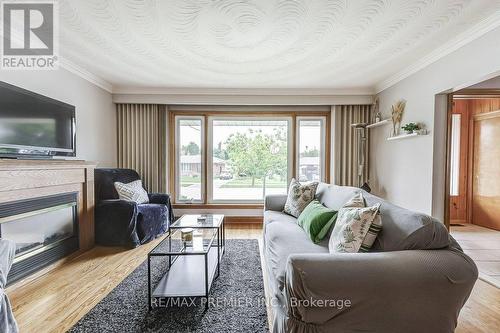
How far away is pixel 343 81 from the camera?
3691 millimetres

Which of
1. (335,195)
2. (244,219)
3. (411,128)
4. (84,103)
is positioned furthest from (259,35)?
(244,219)

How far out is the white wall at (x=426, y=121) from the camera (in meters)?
2.22

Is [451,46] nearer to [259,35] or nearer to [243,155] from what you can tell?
[259,35]

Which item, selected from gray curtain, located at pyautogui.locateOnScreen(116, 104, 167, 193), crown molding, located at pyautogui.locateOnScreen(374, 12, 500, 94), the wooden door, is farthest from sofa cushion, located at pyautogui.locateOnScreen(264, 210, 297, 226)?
the wooden door

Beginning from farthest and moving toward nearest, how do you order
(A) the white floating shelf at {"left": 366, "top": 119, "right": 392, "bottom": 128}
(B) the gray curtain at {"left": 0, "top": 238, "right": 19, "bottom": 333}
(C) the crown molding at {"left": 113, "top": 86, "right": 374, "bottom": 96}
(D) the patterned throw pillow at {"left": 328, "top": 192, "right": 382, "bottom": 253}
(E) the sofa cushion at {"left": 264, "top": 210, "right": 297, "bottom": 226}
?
1. (C) the crown molding at {"left": 113, "top": 86, "right": 374, "bottom": 96}
2. (A) the white floating shelf at {"left": 366, "top": 119, "right": 392, "bottom": 128}
3. (E) the sofa cushion at {"left": 264, "top": 210, "right": 297, "bottom": 226}
4. (D) the patterned throw pillow at {"left": 328, "top": 192, "right": 382, "bottom": 253}
5. (B) the gray curtain at {"left": 0, "top": 238, "right": 19, "bottom": 333}

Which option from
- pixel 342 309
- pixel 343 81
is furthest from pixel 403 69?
pixel 342 309

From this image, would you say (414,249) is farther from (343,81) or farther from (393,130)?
(343,81)

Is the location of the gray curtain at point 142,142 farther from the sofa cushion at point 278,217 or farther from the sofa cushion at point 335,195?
the sofa cushion at point 335,195

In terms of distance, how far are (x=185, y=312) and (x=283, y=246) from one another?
2.83ft

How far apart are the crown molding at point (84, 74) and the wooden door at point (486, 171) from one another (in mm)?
6124

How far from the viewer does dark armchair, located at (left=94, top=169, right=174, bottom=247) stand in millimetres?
3051

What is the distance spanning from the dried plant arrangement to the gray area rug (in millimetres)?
2808

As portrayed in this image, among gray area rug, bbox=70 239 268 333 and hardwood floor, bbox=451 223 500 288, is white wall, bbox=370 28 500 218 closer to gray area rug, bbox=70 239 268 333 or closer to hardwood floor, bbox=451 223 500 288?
hardwood floor, bbox=451 223 500 288

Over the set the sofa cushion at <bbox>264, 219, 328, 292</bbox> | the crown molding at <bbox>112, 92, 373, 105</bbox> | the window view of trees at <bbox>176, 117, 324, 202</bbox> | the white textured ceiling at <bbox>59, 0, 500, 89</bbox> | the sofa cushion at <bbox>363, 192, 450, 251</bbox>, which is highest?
the white textured ceiling at <bbox>59, 0, 500, 89</bbox>
